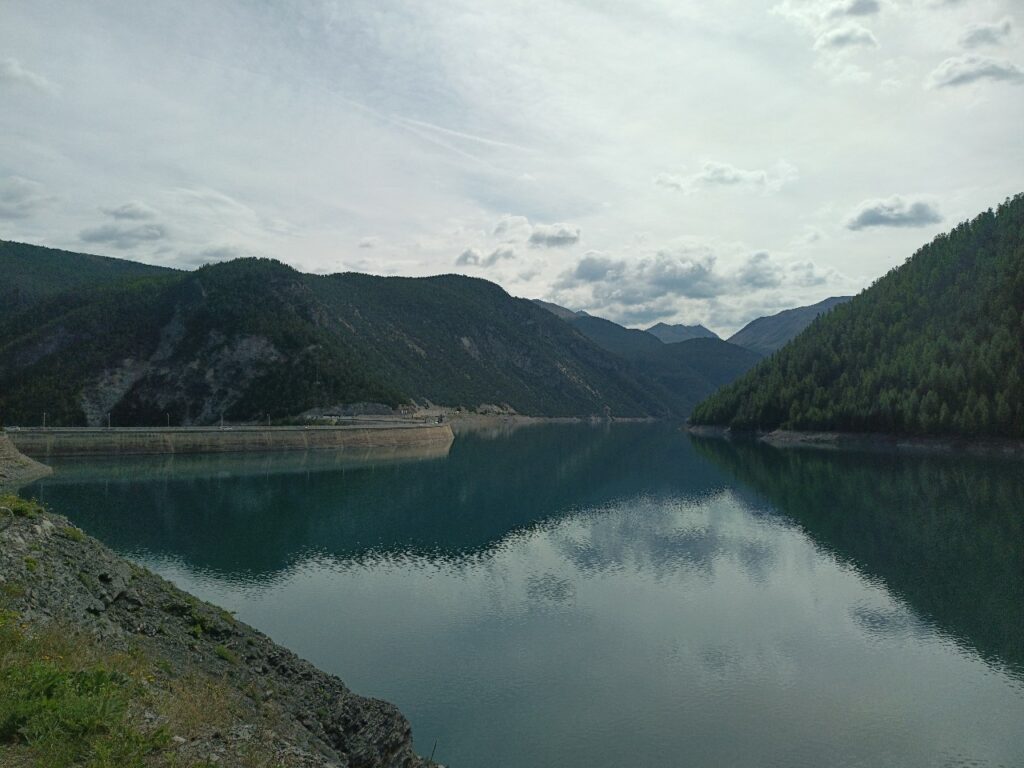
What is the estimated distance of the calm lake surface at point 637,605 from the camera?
2589 cm

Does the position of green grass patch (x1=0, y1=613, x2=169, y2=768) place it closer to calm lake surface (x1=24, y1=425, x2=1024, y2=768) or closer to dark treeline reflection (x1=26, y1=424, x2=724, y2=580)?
calm lake surface (x1=24, y1=425, x2=1024, y2=768)

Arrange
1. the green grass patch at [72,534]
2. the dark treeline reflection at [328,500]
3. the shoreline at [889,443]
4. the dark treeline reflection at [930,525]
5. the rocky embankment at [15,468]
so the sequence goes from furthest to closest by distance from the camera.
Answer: the shoreline at [889,443]
the rocky embankment at [15,468]
the dark treeline reflection at [328,500]
the dark treeline reflection at [930,525]
the green grass patch at [72,534]

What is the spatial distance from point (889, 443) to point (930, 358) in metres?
24.2

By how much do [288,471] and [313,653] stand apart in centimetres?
8452

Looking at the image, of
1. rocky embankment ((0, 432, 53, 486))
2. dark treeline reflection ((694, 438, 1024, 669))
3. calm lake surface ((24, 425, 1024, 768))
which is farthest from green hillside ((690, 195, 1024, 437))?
rocky embankment ((0, 432, 53, 486))

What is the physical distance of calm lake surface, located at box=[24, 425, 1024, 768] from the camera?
1019 inches

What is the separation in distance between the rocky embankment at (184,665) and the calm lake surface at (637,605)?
3818mm

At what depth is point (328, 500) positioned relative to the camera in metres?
84.6

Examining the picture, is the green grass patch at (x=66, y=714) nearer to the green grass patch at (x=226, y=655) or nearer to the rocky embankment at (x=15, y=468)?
the green grass patch at (x=226, y=655)

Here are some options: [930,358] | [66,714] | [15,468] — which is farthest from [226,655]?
[930,358]

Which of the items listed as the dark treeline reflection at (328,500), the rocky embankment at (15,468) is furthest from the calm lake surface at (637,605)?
the rocky embankment at (15,468)

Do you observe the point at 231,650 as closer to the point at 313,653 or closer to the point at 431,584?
the point at 313,653

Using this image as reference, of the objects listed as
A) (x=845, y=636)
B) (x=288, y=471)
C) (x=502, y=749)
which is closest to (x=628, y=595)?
(x=845, y=636)

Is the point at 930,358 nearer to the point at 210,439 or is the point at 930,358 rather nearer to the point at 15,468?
the point at 210,439
